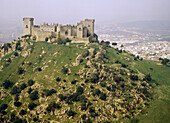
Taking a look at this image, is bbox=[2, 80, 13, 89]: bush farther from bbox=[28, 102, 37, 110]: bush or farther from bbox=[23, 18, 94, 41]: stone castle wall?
bbox=[23, 18, 94, 41]: stone castle wall

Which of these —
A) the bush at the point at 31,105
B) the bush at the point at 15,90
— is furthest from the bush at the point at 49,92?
the bush at the point at 15,90

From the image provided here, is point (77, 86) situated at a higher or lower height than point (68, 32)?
lower

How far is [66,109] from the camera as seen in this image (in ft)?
180

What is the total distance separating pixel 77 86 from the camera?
63281 mm

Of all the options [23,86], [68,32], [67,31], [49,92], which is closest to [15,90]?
[23,86]

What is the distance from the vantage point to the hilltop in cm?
5503

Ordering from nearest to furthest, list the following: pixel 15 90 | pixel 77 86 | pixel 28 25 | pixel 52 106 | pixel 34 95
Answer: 1. pixel 52 106
2. pixel 34 95
3. pixel 15 90
4. pixel 77 86
5. pixel 28 25

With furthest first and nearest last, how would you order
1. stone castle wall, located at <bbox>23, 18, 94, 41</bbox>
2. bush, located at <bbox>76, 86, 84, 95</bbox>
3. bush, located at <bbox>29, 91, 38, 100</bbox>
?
stone castle wall, located at <bbox>23, 18, 94, 41</bbox> → bush, located at <bbox>76, 86, 84, 95</bbox> → bush, located at <bbox>29, 91, 38, 100</bbox>

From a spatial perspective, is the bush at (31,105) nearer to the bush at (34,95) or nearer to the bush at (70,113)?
the bush at (34,95)

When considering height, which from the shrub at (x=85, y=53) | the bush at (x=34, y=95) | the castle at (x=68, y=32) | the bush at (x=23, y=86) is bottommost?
the bush at (x=34, y=95)

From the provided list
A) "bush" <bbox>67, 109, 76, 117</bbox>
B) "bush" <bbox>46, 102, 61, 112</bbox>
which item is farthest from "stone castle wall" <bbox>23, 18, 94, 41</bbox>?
"bush" <bbox>67, 109, 76, 117</bbox>

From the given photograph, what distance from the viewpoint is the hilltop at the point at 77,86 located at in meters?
55.0

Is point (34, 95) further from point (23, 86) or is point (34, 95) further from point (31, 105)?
point (23, 86)

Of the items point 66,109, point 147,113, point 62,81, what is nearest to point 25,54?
point 62,81
